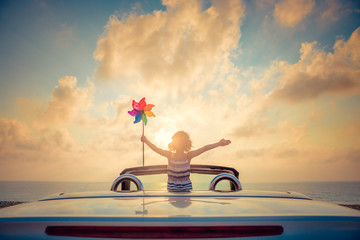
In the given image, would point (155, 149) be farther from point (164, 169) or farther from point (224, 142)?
point (224, 142)

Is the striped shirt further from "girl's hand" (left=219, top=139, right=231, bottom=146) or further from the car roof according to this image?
"girl's hand" (left=219, top=139, right=231, bottom=146)

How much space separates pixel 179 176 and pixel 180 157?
1.06 feet

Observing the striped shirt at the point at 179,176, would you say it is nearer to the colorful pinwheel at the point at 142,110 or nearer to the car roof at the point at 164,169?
the car roof at the point at 164,169

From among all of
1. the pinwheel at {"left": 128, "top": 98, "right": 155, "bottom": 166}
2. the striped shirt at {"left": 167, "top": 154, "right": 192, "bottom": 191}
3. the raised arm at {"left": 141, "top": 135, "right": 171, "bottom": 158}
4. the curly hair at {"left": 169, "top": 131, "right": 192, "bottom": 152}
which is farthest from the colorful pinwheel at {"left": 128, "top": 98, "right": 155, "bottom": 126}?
the striped shirt at {"left": 167, "top": 154, "right": 192, "bottom": 191}

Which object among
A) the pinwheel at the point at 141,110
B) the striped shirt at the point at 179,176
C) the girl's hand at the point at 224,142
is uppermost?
the pinwheel at the point at 141,110

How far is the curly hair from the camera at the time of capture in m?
4.14

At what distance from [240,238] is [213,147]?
3.05m

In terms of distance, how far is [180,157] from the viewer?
13.4 ft

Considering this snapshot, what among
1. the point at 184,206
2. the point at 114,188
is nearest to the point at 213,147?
the point at 114,188

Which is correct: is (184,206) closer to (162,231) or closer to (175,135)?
(162,231)

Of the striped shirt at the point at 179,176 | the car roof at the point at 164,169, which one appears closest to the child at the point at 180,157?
the striped shirt at the point at 179,176

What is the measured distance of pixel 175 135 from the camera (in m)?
4.29

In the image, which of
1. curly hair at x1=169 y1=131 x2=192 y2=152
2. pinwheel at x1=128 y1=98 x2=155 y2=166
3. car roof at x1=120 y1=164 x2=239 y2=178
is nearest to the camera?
curly hair at x1=169 y1=131 x2=192 y2=152

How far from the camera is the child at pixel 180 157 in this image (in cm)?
396
